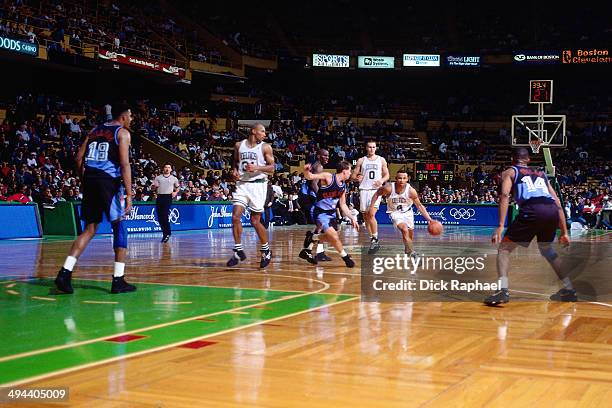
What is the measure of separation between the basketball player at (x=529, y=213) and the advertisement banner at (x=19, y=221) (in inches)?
589

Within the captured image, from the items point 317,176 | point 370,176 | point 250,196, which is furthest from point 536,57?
point 250,196

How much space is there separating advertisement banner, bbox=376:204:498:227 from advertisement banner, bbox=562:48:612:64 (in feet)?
63.7

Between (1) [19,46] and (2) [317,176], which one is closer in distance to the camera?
(2) [317,176]

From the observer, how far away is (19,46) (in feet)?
91.1

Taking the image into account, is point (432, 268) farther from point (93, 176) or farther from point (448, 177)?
point (448, 177)

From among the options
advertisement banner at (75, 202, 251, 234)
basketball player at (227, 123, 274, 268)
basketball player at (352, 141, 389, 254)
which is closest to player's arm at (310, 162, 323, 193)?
basketball player at (227, 123, 274, 268)

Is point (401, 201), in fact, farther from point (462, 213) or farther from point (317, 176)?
point (462, 213)

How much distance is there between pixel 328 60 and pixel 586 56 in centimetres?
1676

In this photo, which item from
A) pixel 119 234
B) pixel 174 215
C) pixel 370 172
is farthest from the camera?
pixel 174 215

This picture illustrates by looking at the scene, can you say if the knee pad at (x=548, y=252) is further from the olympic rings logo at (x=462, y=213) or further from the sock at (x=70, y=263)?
the olympic rings logo at (x=462, y=213)

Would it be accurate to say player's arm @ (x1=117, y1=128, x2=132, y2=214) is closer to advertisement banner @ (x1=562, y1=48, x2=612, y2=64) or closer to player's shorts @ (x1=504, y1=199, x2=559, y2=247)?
player's shorts @ (x1=504, y1=199, x2=559, y2=247)

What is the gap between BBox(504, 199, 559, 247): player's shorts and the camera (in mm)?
8156

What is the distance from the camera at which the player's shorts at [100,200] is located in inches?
328

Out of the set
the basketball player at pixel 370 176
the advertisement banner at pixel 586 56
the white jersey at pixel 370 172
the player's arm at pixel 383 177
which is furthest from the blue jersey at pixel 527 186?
the advertisement banner at pixel 586 56
